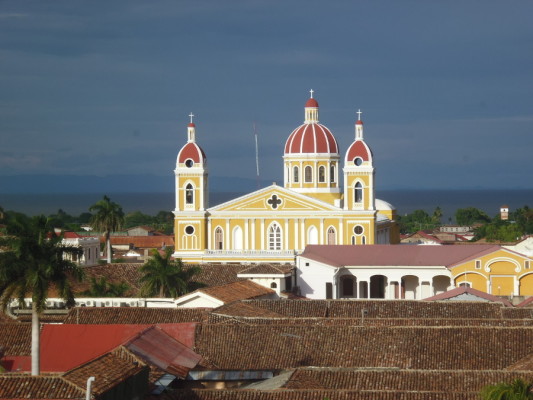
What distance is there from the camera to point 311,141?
7888cm

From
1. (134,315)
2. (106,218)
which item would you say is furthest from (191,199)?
(134,315)

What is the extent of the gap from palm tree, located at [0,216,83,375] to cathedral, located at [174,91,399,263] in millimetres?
39395

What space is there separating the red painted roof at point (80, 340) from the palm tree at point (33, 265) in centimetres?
276

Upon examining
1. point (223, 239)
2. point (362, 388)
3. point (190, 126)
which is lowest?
point (362, 388)

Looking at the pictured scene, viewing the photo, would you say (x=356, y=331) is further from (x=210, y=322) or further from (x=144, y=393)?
(x=144, y=393)

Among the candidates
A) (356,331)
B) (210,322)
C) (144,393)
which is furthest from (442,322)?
(144,393)

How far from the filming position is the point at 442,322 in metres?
44.6

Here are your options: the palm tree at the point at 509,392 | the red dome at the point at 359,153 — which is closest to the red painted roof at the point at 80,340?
the palm tree at the point at 509,392

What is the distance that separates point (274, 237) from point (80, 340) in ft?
125

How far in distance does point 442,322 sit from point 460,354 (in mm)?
6080

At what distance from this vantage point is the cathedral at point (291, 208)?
75.1 metres

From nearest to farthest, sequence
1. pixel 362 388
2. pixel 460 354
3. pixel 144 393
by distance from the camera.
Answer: pixel 144 393 → pixel 362 388 → pixel 460 354

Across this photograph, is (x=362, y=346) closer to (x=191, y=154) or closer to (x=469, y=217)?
(x=191, y=154)

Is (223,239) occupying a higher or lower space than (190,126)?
lower
